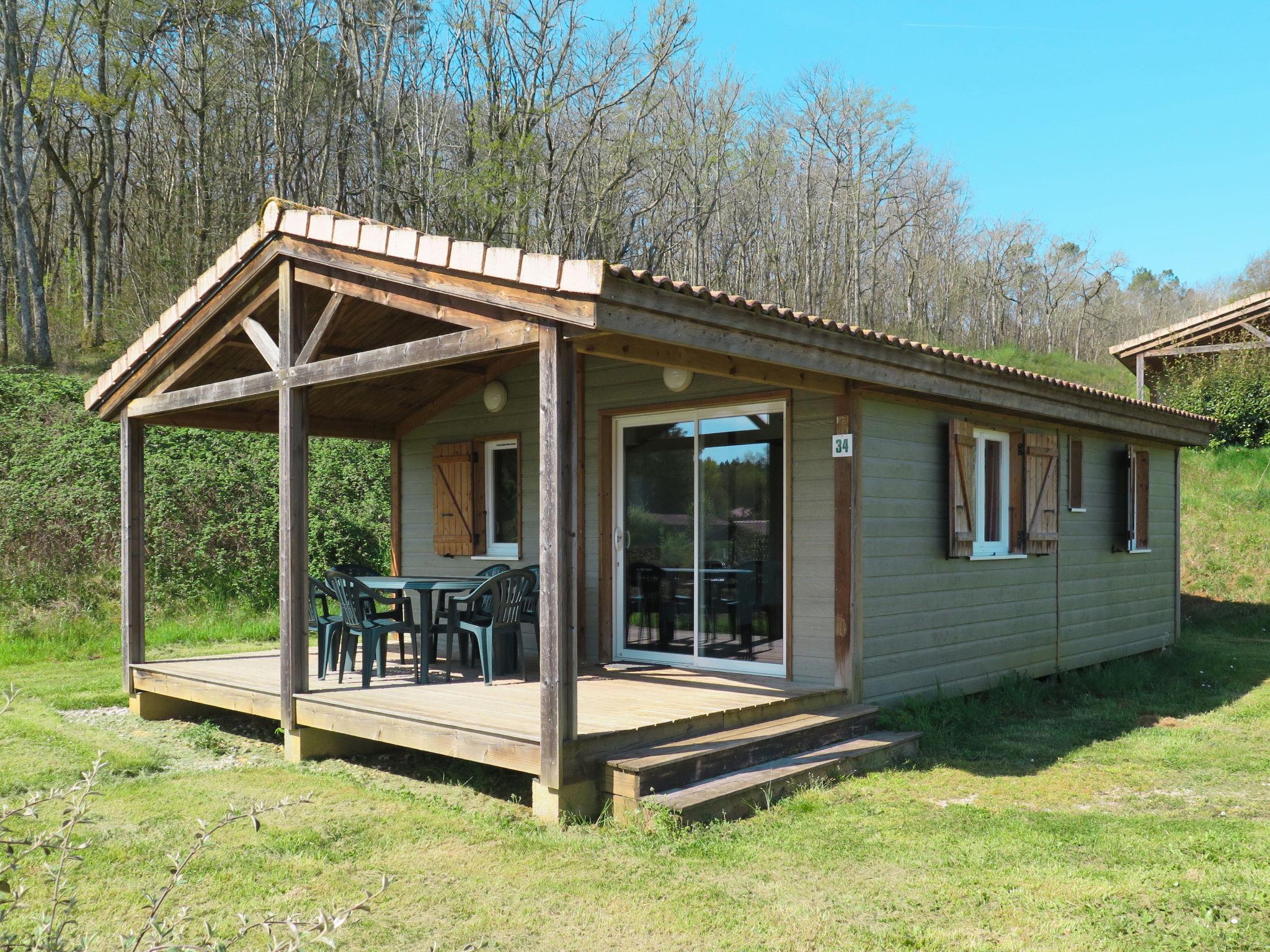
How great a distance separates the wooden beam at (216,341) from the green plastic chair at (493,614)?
93.2 inches

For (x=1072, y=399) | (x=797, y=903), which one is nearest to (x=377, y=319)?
(x=797, y=903)

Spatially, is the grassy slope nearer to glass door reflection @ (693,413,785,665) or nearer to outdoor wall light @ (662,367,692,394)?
glass door reflection @ (693,413,785,665)

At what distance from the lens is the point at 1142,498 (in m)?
9.98

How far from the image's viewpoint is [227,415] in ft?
27.5

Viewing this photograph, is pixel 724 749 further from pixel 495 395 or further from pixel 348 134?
pixel 348 134

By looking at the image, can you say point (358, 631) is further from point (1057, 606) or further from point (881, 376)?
point (1057, 606)

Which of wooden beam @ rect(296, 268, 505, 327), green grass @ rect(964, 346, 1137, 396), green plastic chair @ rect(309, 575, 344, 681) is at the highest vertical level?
green grass @ rect(964, 346, 1137, 396)

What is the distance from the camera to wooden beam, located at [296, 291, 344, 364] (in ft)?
18.9

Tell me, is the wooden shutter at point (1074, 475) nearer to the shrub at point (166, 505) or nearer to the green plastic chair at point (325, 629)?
the green plastic chair at point (325, 629)

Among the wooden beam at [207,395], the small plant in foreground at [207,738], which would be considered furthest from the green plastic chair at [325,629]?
the wooden beam at [207,395]

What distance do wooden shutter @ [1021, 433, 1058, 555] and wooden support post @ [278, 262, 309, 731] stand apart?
553cm

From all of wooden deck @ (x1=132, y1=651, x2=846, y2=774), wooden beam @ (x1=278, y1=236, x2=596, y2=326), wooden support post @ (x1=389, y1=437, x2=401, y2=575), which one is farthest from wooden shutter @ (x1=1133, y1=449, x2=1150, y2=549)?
wooden beam @ (x1=278, y1=236, x2=596, y2=326)

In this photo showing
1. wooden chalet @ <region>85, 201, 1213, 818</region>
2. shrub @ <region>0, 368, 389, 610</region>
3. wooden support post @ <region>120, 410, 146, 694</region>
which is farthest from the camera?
shrub @ <region>0, 368, 389, 610</region>

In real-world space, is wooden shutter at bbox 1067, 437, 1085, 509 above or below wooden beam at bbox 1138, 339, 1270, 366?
below
